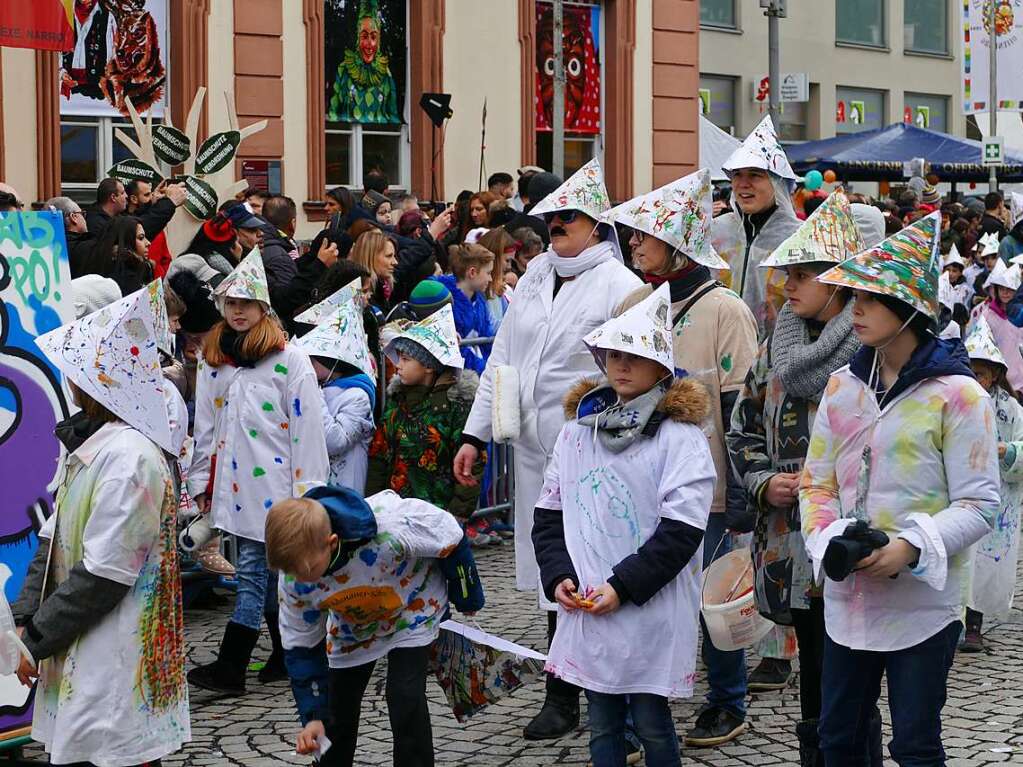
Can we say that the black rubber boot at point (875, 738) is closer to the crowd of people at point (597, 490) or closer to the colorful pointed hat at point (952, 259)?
the crowd of people at point (597, 490)

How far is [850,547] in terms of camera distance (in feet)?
14.2

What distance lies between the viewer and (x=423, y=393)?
714 cm

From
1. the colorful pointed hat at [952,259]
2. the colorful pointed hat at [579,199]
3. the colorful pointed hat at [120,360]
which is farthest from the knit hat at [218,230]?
the colorful pointed hat at [952,259]

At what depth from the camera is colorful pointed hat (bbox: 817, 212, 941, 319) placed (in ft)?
15.1

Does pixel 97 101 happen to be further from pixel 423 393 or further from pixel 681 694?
pixel 681 694

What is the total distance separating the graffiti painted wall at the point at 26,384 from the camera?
19.8 ft

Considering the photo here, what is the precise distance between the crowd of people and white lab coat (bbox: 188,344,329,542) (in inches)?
0.5

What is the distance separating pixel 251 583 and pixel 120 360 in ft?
7.97

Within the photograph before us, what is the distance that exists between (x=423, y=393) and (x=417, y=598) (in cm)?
200

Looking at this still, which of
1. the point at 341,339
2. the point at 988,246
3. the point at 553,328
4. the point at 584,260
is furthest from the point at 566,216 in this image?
the point at 988,246

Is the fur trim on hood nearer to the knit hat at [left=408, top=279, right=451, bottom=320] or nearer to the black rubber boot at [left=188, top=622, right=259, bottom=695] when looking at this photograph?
the black rubber boot at [left=188, top=622, right=259, bottom=695]

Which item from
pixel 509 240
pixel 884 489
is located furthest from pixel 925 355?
pixel 509 240

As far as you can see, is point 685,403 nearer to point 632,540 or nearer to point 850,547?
point 632,540

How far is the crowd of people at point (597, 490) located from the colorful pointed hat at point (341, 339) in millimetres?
302
